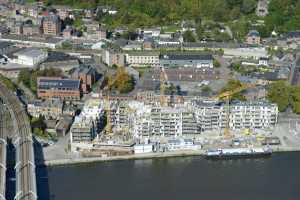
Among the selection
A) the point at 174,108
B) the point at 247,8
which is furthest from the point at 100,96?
the point at 247,8

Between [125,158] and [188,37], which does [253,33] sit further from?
[125,158]

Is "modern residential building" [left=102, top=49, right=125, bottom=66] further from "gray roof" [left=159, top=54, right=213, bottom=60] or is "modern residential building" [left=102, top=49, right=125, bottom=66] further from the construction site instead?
the construction site

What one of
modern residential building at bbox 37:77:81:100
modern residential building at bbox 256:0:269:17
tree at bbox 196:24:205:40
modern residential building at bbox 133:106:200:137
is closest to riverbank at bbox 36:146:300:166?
modern residential building at bbox 133:106:200:137

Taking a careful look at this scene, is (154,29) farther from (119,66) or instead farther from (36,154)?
(36,154)

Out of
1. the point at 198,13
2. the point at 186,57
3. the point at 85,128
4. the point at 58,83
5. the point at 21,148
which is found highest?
the point at 198,13

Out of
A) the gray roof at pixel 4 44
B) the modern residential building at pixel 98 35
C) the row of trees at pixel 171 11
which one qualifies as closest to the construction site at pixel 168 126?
the gray roof at pixel 4 44

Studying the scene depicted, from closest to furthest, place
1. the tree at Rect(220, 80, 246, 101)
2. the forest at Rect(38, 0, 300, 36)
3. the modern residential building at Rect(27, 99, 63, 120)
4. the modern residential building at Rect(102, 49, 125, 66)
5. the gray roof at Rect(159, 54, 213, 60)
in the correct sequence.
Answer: the modern residential building at Rect(27, 99, 63, 120) < the tree at Rect(220, 80, 246, 101) < the modern residential building at Rect(102, 49, 125, 66) < the gray roof at Rect(159, 54, 213, 60) < the forest at Rect(38, 0, 300, 36)

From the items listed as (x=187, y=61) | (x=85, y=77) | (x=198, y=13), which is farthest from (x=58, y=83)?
(x=198, y=13)
